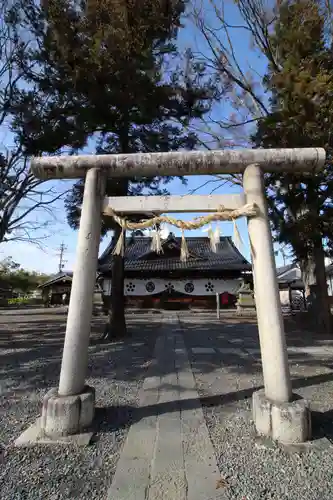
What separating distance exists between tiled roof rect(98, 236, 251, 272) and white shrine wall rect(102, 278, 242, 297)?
3.54ft

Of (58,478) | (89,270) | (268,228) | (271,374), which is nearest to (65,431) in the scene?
(58,478)

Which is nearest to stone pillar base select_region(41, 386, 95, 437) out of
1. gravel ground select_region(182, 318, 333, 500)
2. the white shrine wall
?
gravel ground select_region(182, 318, 333, 500)

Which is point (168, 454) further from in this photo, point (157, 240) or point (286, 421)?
point (157, 240)

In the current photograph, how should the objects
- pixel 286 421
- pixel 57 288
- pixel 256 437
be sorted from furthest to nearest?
pixel 57 288 → pixel 256 437 → pixel 286 421

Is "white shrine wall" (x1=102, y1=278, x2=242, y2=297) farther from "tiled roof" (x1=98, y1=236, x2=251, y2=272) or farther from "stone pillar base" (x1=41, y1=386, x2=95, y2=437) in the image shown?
"stone pillar base" (x1=41, y1=386, x2=95, y2=437)

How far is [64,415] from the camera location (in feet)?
10.0

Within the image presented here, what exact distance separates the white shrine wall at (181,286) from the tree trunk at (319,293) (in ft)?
34.2

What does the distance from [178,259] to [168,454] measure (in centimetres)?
A: 2040

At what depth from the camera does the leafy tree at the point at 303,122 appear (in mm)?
7359

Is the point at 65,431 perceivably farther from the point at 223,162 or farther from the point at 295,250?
the point at 295,250

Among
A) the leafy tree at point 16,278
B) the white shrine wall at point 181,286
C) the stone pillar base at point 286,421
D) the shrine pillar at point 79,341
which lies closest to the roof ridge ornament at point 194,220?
the shrine pillar at point 79,341

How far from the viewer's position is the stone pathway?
2.27 meters

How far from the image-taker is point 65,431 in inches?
120

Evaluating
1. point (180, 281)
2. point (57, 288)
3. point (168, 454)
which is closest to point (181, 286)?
point (180, 281)
